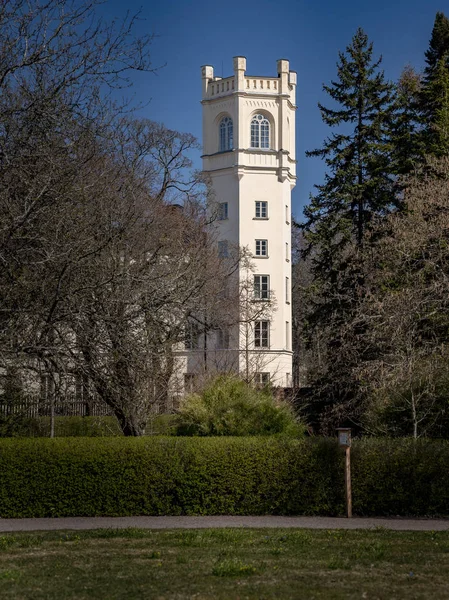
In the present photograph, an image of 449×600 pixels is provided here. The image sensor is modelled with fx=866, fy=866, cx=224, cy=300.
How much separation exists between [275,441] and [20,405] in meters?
10.0

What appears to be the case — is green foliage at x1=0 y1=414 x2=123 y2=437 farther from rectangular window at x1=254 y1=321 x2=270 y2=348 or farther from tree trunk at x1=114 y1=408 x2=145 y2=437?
rectangular window at x1=254 y1=321 x2=270 y2=348

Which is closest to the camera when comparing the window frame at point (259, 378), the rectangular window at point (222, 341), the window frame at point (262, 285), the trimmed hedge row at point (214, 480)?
the trimmed hedge row at point (214, 480)

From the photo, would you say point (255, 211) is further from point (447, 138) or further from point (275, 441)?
point (275, 441)

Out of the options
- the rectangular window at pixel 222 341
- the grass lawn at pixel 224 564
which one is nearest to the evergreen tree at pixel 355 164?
the rectangular window at pixel 222 341

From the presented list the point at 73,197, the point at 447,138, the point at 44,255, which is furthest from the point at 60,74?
the point at 447,138

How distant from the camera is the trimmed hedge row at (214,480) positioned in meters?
16.3

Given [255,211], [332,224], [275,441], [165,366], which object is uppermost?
[255,211]

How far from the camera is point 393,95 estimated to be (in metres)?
38.9

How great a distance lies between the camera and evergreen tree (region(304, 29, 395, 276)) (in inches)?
1486

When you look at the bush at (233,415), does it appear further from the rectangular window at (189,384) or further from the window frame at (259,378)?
the rectangular window at (189,384)

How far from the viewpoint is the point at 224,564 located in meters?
9.57

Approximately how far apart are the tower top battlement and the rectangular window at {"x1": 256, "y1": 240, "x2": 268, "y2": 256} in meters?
9.72

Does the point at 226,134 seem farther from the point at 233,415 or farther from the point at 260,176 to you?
the point at 233,415

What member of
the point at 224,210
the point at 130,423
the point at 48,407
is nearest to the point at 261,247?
the point at 224,210
